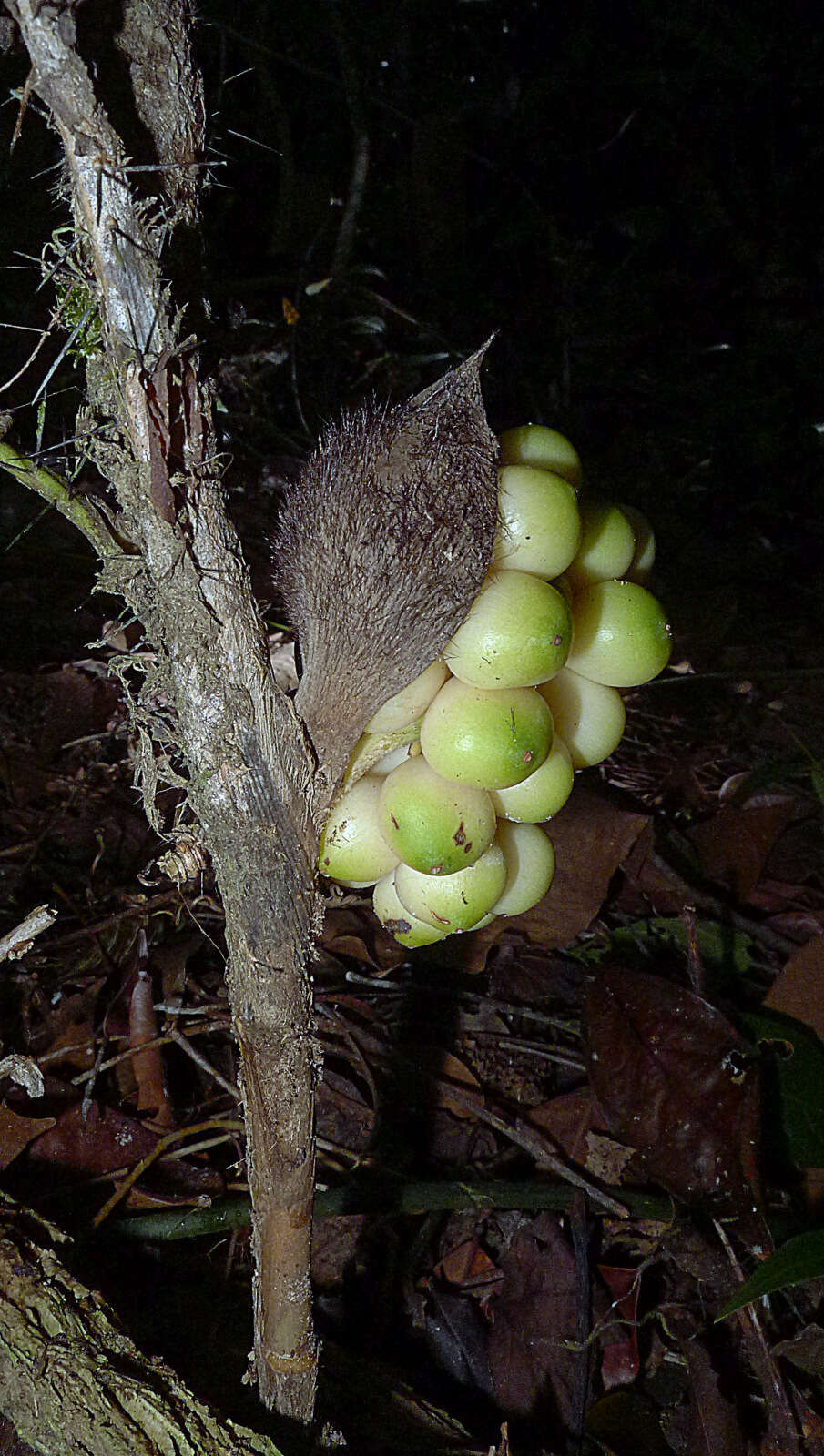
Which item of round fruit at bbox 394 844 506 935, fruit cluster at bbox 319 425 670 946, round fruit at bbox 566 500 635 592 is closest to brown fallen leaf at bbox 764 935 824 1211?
fruit cluster at bbox 319 425 670 946

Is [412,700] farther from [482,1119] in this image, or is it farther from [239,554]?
[482,1119]

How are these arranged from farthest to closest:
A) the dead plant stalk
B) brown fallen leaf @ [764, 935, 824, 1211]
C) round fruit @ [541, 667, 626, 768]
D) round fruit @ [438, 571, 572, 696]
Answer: brown fallen leaf @ [764, 935, 824, 1211] < round fruit @ [541, 667, 626, 768] < round fruit @ [438, 571, 572, 696] < the dead plant stalk

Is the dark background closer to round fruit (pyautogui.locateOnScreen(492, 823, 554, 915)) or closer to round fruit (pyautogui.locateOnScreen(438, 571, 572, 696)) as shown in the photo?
round fruit (pyautogui.locateOnScreen(492, 823, 554, 915))

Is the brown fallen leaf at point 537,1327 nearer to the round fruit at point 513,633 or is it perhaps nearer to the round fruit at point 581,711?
the round fruit at point 581,711

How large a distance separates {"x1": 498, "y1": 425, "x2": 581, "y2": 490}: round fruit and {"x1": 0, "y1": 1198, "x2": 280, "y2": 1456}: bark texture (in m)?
1.09

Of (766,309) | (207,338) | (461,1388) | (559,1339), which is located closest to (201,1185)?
(461,1388)

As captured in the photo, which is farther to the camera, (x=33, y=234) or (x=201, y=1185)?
(x=33, y=234)

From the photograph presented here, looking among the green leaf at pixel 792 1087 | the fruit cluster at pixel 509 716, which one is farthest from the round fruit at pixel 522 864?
the green leaf at pixel 792 1087

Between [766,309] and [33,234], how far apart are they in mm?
1736

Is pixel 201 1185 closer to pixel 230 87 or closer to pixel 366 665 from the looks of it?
pixel 366 665

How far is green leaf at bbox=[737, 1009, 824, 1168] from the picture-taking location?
4.99 feet

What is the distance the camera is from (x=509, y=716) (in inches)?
37.2

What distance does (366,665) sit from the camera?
927 millimetres

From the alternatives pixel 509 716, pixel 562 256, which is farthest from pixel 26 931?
pixel 562 256
